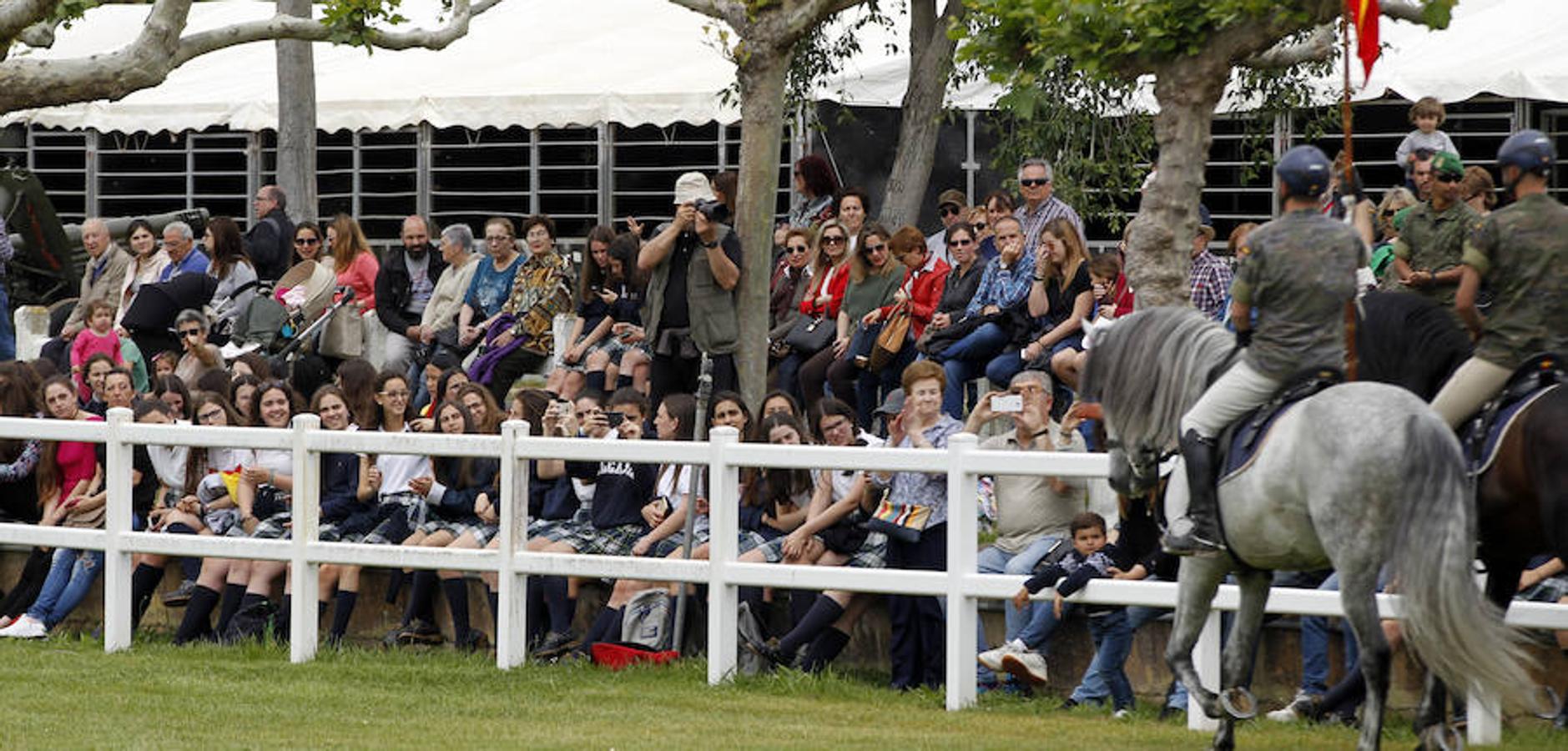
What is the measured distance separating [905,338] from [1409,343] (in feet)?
19.3

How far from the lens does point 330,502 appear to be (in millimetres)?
14953

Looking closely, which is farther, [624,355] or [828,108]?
[828,108]

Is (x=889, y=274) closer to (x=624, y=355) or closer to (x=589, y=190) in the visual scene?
(x=624, y=355)

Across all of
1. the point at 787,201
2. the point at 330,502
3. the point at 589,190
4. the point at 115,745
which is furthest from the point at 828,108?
the point at 115,745

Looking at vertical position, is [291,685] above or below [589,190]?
below

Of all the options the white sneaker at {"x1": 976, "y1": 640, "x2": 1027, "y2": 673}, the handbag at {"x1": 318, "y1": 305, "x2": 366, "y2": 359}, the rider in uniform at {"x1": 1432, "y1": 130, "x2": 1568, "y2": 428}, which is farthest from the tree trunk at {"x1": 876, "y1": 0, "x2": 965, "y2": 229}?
the rider in uniform at {"x1": 1432, "y1": 130, "x2": 1568, "y2": 428}

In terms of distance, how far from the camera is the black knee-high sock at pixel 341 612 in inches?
573

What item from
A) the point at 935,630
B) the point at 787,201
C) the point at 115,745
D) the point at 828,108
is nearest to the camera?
the point at 115,745

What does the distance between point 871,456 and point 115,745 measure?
367cm

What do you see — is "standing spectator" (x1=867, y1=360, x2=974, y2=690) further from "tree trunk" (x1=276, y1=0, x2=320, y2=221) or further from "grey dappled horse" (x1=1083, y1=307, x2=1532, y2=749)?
"tree trunk" (x1=276, y1=0, x2=320, y2=221)

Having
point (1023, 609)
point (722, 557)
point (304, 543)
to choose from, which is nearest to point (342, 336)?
point (304, 543)

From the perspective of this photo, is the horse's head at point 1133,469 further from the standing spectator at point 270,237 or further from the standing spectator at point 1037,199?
the standing spectator at point 270,237

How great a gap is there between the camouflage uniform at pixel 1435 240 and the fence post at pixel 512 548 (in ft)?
15.3

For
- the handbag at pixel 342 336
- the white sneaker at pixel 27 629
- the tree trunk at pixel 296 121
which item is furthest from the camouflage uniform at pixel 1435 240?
the tree trunk at pixel 296 121
